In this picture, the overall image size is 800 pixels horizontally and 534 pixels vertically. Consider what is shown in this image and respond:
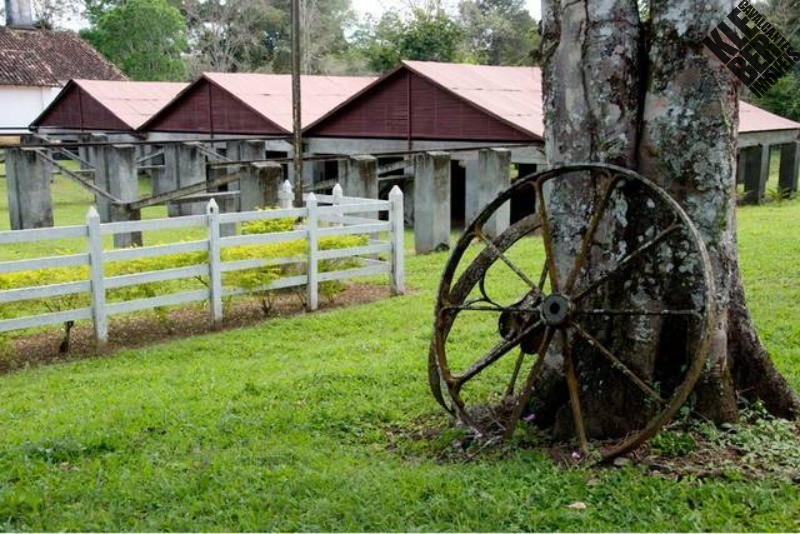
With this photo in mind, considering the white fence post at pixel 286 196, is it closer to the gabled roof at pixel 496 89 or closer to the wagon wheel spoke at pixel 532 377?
the gabled roof at pixel 496 89

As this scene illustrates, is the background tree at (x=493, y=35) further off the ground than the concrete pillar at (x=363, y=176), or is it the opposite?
the background tree at (x=493, y=35)

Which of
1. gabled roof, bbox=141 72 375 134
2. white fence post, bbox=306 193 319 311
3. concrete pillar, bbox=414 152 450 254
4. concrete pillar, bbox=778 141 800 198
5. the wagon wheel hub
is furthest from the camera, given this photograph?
gabled roof, bbox=141 72 375 134

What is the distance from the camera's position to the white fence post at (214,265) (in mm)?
10258

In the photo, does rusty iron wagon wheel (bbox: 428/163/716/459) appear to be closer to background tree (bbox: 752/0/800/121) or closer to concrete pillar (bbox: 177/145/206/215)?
concrete pillar (bbox: 177/145/206/215)

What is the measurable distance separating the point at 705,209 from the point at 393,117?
17.5 m

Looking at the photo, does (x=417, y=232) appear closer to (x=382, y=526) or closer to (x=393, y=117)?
(x=393, y=117)

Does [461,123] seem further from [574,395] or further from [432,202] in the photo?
[574,395]

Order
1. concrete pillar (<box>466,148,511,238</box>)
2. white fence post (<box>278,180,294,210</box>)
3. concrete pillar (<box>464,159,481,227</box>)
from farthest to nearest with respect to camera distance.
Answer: concrete pillar (<box>464,159,481,227</box>) → concrete pillar (<box>466,148,511,238</box>) → white fence post (<box>278,180,294,210</box>)

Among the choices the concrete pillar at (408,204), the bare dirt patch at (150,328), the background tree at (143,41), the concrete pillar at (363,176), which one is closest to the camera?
the bare dirt patch at (150,328)

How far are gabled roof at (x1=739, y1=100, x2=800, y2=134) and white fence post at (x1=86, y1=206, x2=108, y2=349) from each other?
17553mm

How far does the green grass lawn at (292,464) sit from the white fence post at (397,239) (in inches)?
136

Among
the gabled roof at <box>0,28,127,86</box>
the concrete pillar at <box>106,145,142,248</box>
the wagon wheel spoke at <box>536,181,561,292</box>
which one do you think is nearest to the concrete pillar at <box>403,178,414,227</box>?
the concrete pillar at <box>106,145,142,248</box>

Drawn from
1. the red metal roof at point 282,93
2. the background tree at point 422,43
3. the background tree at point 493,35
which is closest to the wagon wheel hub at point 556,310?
the red metal roof at point 282,93

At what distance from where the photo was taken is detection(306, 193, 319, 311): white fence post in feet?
37.2
